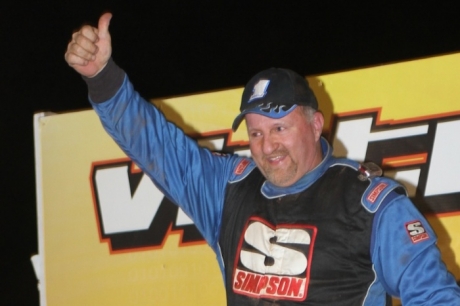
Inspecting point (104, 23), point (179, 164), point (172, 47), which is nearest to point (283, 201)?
point (179, 164)

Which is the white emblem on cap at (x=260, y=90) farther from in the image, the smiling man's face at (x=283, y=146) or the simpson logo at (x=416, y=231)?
the simpson logo at (x=416, y=231)

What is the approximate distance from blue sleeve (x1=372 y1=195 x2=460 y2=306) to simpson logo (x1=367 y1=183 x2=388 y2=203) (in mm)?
36

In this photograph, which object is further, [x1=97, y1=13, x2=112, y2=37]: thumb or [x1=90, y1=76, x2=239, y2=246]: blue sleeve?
[x1=90, y1=76, x2=239, y2=246]: blue sleeve

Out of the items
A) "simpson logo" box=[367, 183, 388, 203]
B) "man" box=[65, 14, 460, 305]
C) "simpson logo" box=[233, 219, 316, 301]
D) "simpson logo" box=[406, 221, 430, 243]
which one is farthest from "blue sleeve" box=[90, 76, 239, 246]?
"simpson logo" box=[406, 221, 430, 243]

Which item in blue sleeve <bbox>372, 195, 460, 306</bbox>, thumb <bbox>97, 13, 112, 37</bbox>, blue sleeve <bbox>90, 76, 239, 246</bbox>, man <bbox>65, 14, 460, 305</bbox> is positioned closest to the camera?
blue sleeve <bbox>372, 195, 460, 306</bbox>

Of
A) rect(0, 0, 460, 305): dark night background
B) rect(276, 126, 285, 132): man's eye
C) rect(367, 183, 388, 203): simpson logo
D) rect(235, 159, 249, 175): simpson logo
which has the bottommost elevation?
rect(367, 183, 388, 203): simpson logo

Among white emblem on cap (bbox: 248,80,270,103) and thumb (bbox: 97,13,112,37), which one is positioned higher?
thumb (bbox: 97,13,112,37)

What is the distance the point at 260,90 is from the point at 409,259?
1.74ft

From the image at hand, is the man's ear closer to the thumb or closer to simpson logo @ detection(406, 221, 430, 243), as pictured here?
simpson logo @ detection(406, 221, 430, 243)

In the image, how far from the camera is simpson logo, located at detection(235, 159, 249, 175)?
6.66 feet

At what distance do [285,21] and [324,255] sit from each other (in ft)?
5.14

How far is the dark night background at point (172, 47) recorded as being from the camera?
3.02m

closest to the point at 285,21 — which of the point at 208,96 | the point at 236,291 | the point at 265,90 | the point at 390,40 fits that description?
the point at 390,40

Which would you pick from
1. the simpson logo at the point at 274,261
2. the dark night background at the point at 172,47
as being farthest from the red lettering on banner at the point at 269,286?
the dark night background at the point at 172,47
